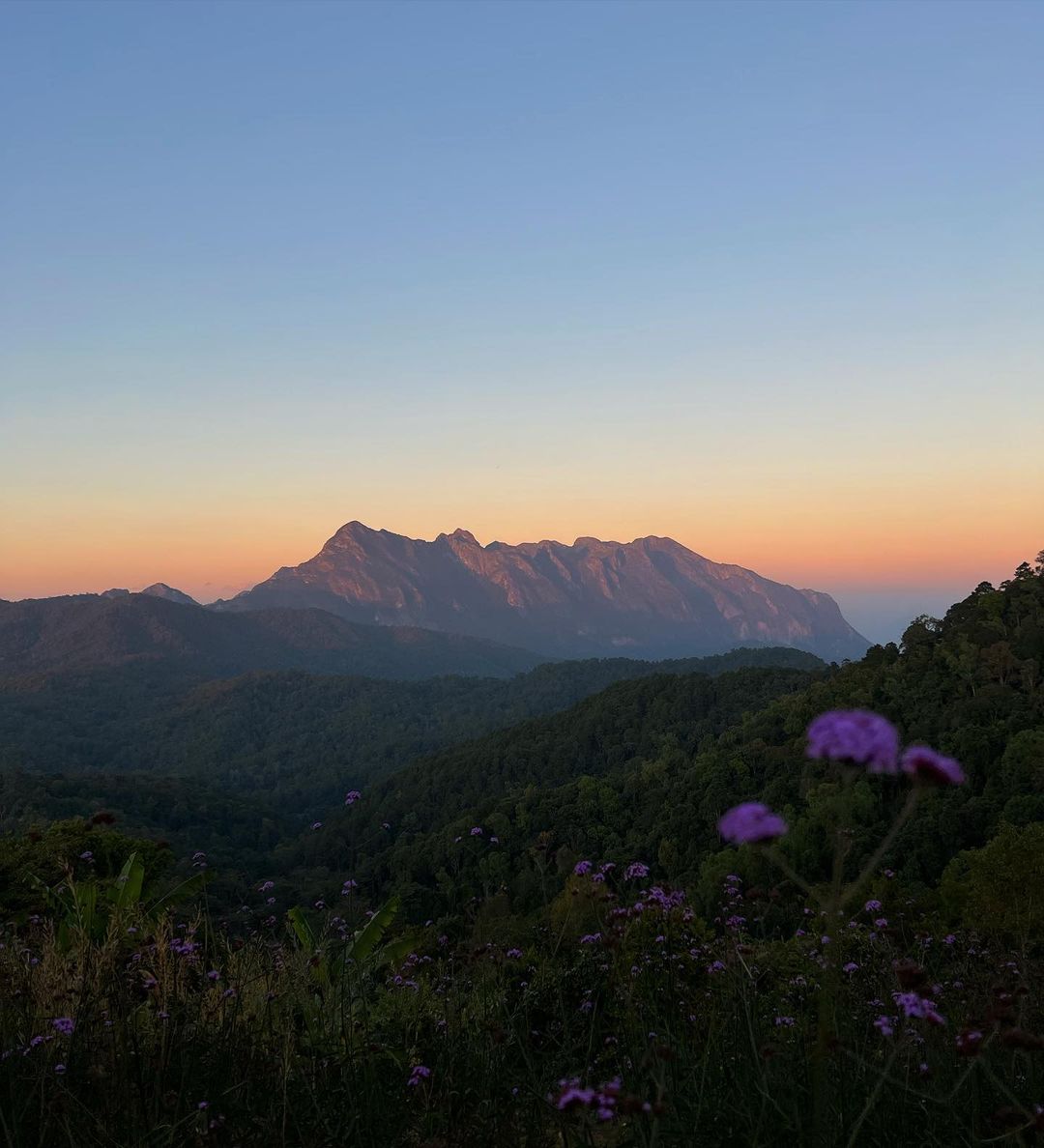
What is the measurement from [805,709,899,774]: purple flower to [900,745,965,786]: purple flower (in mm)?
26

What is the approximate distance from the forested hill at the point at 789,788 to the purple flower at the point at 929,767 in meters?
32.5

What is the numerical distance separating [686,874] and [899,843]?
1233 centimetres

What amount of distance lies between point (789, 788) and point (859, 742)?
62.0 m

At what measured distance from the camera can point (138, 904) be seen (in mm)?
8914

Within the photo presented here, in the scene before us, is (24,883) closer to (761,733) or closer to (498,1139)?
(498,1139)

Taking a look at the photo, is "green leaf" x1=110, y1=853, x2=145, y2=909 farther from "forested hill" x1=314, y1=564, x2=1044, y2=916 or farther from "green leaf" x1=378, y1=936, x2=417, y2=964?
"forested hill" x1=314, y1=564, x2=1044, y2=916

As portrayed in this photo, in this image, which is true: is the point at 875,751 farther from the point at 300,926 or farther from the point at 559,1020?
the point at 300,926

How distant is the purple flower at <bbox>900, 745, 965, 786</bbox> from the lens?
1544 millimetres

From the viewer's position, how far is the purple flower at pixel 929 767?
154 cm

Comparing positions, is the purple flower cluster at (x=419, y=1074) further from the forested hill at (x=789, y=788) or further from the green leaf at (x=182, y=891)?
the forested hill at (x=789, y=788)

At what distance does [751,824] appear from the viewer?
1.64 metres

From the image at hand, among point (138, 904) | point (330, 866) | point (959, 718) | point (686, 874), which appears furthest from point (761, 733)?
point (138, 904)

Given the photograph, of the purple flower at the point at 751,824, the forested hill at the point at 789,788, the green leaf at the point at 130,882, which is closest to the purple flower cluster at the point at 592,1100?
the purple flower at the point at 751,824

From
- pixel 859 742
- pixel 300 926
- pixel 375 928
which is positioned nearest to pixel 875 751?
pixel 859 742
